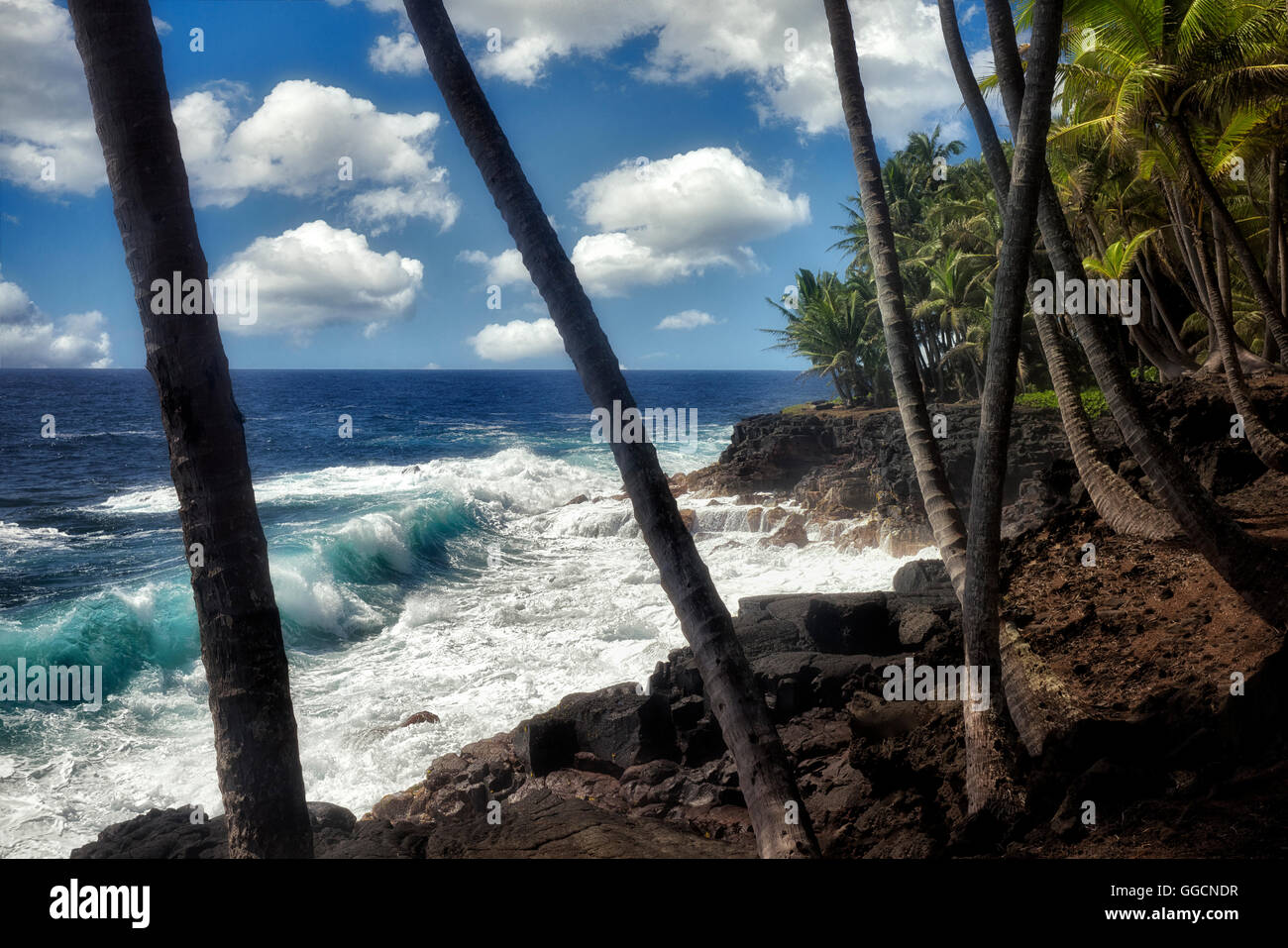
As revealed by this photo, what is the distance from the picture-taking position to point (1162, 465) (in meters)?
6.14

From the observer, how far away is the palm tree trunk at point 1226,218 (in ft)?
34.3

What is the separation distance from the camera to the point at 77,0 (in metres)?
3.03

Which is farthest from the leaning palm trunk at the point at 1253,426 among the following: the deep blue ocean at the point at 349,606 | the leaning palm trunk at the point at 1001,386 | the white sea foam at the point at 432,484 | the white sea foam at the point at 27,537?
the white sea foam at the point at 27,537

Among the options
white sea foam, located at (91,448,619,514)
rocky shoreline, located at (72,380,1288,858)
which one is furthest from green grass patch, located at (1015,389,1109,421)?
white sea foam, located at (91,448,619,514)

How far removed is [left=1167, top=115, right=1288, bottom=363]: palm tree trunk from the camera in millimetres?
10461

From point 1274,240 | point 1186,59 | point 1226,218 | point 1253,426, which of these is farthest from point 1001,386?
point 1274,240

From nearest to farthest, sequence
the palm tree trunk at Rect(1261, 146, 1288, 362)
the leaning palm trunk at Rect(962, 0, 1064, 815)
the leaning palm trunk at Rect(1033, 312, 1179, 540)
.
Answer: the leaning palm trunk at Rect(962, 0, 1064, 815)
the leaning palm trunk at Rect(1033, 312, 1179, 540)
the palm tree trunk at Rect(1261, 146, 1288, 362)

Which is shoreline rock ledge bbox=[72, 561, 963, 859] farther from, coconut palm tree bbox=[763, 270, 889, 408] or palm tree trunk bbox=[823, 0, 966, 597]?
coconut palm tree bbox=[763, 270, 889, 408]

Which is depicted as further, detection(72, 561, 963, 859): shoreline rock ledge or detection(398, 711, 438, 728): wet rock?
detection(398, 711, 438, 728): wet rock

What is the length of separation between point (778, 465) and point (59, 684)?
2291 cm

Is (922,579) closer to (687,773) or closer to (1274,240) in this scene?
(687,773)

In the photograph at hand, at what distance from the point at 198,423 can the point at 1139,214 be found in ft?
77.1

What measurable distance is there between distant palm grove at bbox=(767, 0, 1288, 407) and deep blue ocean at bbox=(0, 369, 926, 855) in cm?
897

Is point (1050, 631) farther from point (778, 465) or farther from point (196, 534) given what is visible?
point (778, 465)
